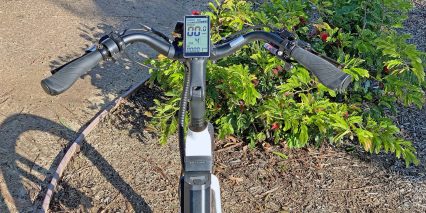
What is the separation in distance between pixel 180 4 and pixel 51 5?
1.61 metres

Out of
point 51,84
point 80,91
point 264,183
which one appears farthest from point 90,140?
point 51,84

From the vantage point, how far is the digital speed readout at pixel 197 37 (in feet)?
5.92

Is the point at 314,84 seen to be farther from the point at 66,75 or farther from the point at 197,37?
the point at 66,75

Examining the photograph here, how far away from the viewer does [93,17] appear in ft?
19.6

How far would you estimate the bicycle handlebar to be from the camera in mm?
1707

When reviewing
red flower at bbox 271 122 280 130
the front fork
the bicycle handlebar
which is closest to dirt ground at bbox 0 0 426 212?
red flower at bbox 271 122 280 130

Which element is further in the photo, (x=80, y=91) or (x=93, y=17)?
(x=93, y=17)

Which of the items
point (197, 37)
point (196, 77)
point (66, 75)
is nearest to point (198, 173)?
point (196, 77)

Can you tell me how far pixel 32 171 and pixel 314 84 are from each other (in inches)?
82.0

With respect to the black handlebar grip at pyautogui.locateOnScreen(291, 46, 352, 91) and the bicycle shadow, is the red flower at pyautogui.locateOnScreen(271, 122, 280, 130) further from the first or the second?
the black handlebar grip at pyautogui.locateOnScreen(291, 46, 352, 91)

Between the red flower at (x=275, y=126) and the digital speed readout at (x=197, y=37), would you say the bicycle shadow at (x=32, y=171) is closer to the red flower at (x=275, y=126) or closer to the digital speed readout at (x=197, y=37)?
the red flower at (x=275, y=126)

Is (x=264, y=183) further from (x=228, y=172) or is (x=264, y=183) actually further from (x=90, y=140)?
(x=90, y=140)

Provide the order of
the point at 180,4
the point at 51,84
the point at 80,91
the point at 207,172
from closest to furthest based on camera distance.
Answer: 1. the point at 51,84
2. the point at 207,172
3. the point at 80,91
4. the point at 180,4

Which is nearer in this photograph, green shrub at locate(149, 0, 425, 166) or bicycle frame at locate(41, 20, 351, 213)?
bicycle frame at locate(41, 20, 351, 213)
